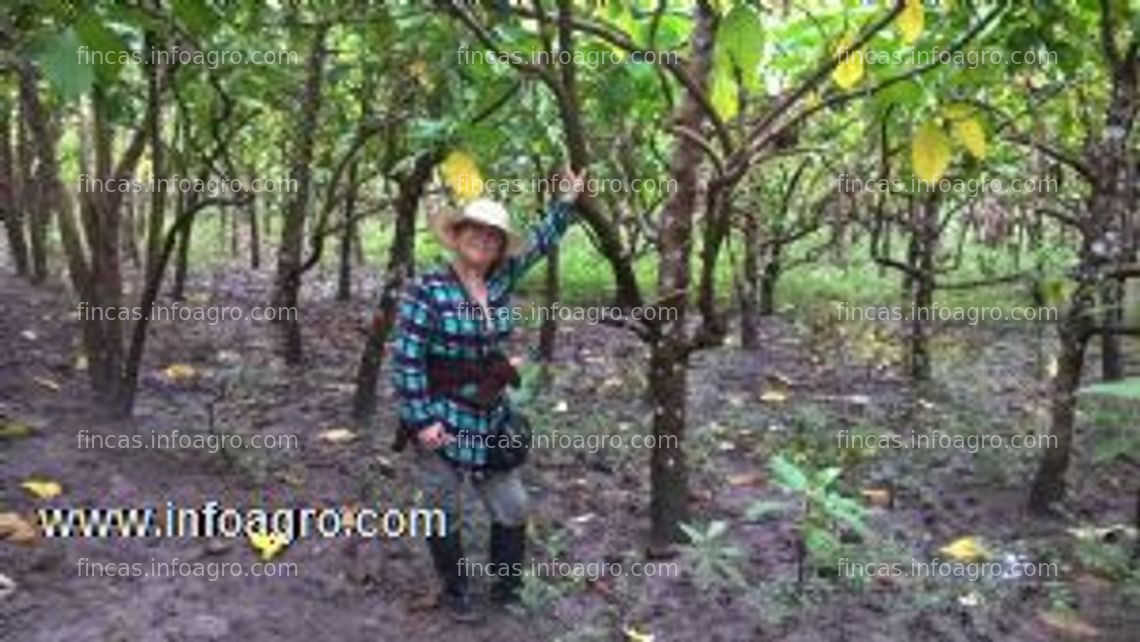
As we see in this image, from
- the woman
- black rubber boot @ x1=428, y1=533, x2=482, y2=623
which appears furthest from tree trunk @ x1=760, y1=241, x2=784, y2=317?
black rubber boot @ x1=428, y1=533, x2=482, y2=623

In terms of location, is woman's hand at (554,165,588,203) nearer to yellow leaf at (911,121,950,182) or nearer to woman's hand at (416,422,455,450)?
woman's hand at (416,422,455,450)

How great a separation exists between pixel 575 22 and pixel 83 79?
219cm

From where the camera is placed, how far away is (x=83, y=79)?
196cm

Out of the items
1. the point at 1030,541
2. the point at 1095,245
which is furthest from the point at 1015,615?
the point at 1095,245

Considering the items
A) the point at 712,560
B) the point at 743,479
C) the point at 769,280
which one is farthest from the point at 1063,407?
the point at 769,280

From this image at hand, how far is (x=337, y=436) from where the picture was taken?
682 cm

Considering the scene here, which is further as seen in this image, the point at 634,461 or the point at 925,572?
the point at 634,461

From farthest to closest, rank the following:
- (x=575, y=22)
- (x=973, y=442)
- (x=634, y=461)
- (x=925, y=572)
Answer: (x=973, y=442) < (x=634, y=461) < (x=925, y=572) < (x=575, y=22)

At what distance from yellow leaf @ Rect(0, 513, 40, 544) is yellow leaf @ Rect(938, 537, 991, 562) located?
3601mm

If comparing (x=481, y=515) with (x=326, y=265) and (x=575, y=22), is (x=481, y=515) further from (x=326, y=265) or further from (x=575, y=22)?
(x=326, y=265)

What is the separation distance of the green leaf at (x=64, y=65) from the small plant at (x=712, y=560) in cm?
308

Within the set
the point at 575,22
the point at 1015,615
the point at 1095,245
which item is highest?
the point at 575,22

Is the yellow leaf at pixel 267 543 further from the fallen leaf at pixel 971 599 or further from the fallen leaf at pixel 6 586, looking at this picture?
the fallen leaf at pixel 971 599

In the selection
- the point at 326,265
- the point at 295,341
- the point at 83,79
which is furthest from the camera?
the point at 326,265
